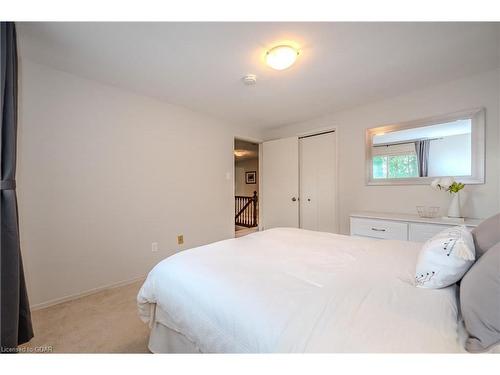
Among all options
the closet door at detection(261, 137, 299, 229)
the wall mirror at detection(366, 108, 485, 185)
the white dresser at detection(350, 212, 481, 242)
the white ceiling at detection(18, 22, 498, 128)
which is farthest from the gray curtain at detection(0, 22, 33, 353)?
the wall mirror at detection(366, 108, 485, 185)

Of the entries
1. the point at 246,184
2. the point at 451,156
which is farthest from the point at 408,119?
the point at 246,184

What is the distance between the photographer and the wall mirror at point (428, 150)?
7.05ft

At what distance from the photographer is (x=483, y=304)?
2.18ft

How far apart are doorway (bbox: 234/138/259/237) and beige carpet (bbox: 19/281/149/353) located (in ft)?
14.3

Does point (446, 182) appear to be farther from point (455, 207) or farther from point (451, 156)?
point (451, 156)

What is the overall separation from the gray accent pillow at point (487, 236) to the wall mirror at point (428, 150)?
5.51 feet

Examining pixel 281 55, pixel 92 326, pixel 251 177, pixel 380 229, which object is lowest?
pixel 92 326

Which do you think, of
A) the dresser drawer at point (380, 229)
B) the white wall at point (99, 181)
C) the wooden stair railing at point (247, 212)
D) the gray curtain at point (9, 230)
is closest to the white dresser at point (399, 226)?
the dresser drawer at point (380, 229)

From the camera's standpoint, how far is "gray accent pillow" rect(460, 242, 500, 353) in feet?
2.04

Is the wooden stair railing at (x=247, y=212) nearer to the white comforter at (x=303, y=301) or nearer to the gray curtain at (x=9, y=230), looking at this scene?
the white comforter at (x=303, y=301)

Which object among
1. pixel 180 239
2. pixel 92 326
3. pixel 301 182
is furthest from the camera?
pixel 301 182

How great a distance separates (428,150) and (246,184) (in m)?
6.10
